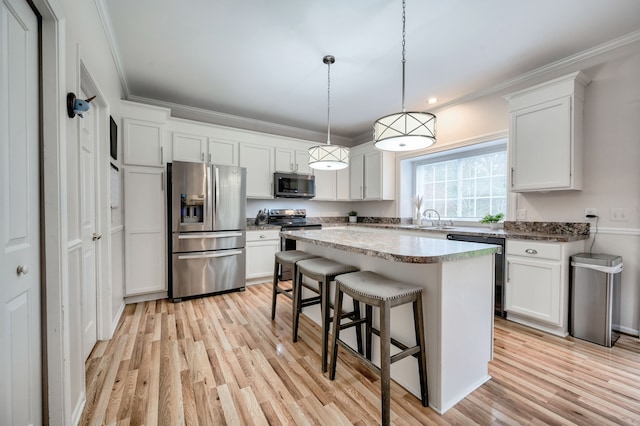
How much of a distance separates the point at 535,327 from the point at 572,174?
146cm

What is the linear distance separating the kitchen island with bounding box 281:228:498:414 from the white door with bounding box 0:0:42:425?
1.49 m

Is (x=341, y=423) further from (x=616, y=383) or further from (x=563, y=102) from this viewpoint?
(x=563, y=102)

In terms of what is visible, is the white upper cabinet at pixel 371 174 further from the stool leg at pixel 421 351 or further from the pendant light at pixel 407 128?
the stool leg at pixel 421 351

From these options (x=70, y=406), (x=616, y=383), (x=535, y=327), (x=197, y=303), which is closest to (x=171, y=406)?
(x=70, y=406)

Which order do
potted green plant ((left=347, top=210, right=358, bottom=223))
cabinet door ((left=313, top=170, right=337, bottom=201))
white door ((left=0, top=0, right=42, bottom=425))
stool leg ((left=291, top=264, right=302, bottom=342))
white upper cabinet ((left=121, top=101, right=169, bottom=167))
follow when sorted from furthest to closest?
potted green plant ((left=347, top=210, right=358, bottom=223)) → cabinet door ((left=313, top=170, right=337, bottom=201)) → white upper cabinet ((left=121, top=101, right=169, bottom=167)) → stool leg ((left=291, top=264, right=302, bottom=342)) → white door ((left=0, top=0, right=42, bottom=425))

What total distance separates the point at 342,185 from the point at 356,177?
0.99 ft

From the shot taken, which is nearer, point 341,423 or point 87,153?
point 341,423

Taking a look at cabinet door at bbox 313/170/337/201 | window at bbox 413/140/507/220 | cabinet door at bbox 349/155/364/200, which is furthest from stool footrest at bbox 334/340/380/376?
cabinet door at bbox 349/155/364/200

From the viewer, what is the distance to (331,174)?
4.85m

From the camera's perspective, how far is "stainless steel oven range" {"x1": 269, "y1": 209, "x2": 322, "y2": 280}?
13.0 ft

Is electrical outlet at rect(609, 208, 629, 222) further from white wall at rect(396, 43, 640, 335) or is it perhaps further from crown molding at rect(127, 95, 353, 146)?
crown molding at rect(127, 95, 353, 146)

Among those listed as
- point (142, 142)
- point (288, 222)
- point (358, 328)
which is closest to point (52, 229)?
point (358, 328)

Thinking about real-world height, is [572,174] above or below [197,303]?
above

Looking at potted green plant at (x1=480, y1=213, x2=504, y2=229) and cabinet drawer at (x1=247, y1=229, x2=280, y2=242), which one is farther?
cabinet drawer at (x1=247, y1=229, x2=280, y2=242)
